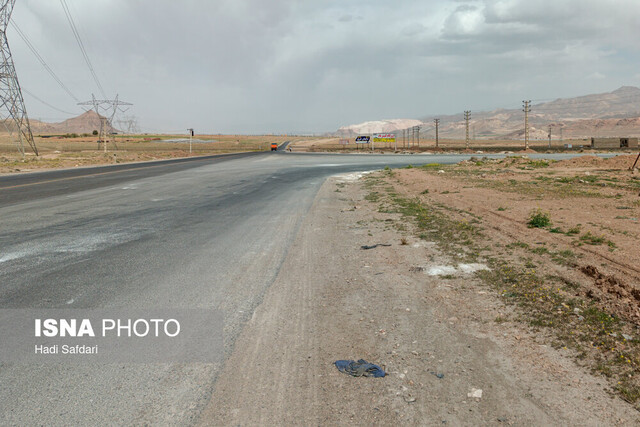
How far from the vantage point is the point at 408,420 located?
325cm

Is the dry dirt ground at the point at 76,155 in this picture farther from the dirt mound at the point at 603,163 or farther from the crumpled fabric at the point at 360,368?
the dirt mound at the point at 603,163

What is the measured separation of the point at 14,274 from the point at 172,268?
235 centimetres

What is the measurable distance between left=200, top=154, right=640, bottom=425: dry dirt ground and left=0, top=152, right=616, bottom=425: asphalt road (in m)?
0.40

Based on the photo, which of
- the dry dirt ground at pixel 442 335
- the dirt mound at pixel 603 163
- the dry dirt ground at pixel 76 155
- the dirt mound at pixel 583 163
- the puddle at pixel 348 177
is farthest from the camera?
the dry dirt ground at pixel 76 155

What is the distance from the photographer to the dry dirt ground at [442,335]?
3.40m

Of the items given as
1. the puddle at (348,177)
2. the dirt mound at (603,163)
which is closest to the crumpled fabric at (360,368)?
the puddle at (348,177)

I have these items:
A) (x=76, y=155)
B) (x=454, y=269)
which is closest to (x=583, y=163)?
(x=454, y=269)

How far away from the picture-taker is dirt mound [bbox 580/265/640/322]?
513cm

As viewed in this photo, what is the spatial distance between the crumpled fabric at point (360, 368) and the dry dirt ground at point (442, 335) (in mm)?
86

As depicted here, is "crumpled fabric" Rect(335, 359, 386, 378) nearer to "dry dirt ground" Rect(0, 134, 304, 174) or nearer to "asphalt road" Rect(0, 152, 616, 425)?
"asphalt road" Rect(0, 152, 616, 425)

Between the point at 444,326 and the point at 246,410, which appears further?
the point at 444,326

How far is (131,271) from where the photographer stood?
7109mm

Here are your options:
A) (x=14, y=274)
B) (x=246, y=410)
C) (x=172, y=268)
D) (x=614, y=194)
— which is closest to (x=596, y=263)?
(x=246, y=410)

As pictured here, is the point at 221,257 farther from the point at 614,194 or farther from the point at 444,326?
the point at 614,194
